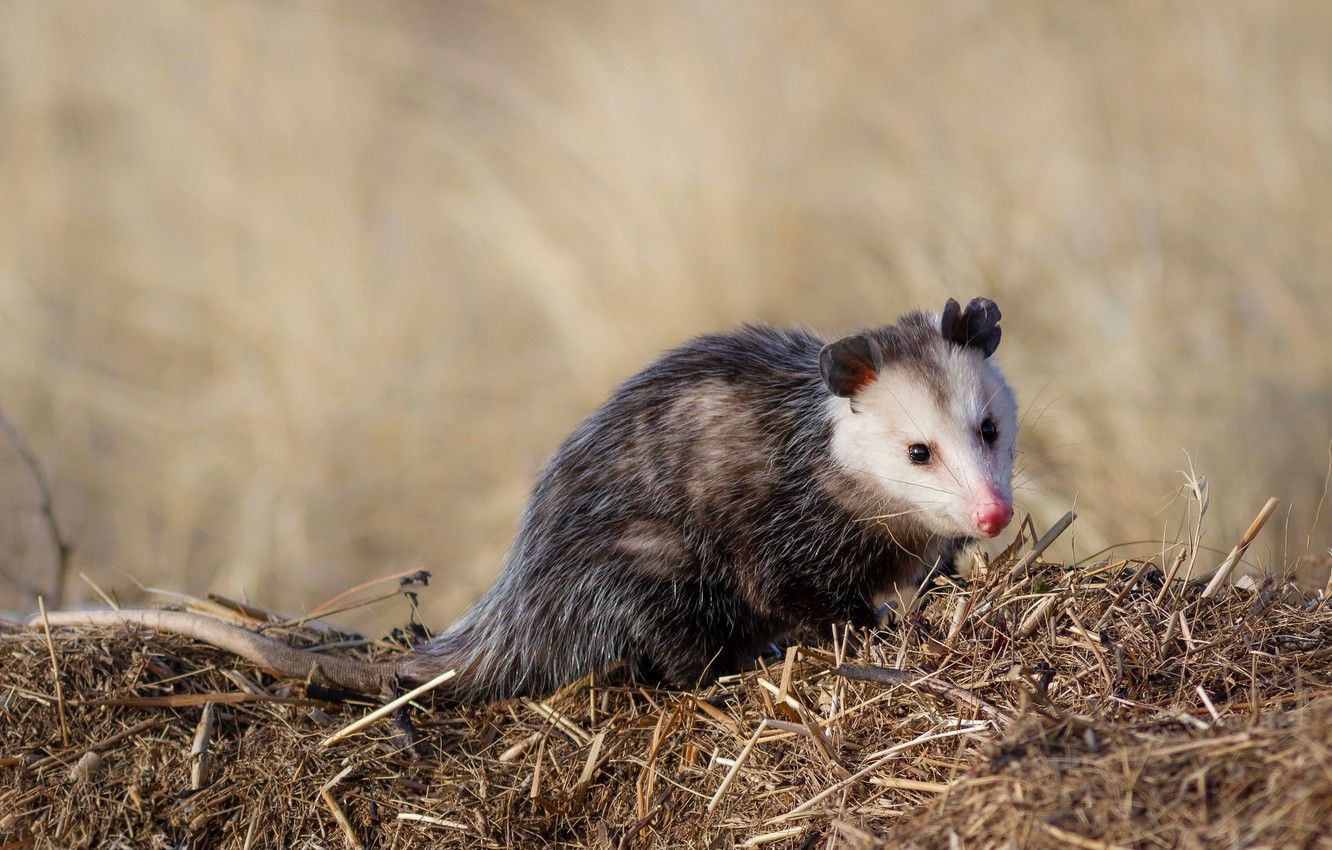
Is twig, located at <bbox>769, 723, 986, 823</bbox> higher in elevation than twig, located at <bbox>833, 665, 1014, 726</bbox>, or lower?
lower

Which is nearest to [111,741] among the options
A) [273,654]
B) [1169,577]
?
[273,654]

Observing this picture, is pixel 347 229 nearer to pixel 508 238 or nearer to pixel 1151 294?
pixel 508 238

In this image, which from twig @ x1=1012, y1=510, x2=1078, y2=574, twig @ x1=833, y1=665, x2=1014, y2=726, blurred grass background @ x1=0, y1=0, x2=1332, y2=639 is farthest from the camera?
blurred grass background @ x1=0, y1=0, x2=1332, y2=639

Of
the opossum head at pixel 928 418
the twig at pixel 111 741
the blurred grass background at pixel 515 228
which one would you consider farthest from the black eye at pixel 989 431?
the blurred grass background at pixel 515 228

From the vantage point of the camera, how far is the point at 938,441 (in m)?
3.03

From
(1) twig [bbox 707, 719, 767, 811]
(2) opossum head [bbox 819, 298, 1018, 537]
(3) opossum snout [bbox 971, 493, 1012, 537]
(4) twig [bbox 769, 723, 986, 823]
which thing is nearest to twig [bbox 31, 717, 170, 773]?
(1) twig [bbox 707, 719, 767, 811]

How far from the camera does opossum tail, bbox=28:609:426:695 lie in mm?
3156

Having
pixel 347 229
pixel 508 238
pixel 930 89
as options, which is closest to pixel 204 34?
pixel 347 229

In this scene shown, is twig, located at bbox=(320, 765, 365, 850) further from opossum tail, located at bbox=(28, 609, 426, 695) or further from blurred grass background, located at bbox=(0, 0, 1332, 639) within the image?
blurred grass background, located at bbox=(0, 0, 1332, 639)

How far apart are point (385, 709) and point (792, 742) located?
925 mm

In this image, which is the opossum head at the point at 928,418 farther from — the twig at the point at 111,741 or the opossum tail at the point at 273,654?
the twig at the point at 111,741

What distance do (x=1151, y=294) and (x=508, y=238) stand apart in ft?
12.0

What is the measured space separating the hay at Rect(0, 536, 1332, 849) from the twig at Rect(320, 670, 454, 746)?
0.04 metres

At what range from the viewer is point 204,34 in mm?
8328
